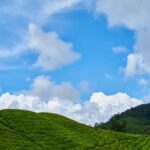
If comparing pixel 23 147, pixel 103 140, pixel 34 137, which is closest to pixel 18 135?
pixel 34 137

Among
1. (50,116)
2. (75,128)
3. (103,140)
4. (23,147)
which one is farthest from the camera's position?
(50,116)

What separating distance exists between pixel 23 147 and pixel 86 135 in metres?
23.7

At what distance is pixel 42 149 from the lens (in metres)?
114

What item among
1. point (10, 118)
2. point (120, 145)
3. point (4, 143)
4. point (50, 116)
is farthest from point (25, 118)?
point (120, 145)

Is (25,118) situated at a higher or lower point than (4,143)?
higher

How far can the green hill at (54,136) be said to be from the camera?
379 feet

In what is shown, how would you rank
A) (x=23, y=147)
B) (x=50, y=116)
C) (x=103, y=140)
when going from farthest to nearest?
1. (x=50, y=116)
2. (x=103, y=140)
3. (x=23, y=147)

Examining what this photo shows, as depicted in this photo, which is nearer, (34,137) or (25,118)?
(34,137)

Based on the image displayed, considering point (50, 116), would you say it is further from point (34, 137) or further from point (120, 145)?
point (120, 145)

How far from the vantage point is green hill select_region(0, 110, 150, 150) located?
115644 millimetres

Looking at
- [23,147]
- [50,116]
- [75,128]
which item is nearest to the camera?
[23,147]

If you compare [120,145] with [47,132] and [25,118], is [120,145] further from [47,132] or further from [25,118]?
[25,118]

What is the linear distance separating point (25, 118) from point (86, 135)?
81.6 ft

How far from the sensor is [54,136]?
127m
